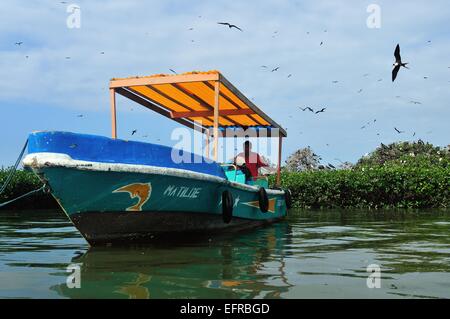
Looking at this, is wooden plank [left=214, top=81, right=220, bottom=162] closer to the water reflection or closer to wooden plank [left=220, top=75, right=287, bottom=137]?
wooden plank [left=220, top=75, right=287, bottom=137]

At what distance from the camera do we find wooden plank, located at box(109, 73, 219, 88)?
22.6 feet

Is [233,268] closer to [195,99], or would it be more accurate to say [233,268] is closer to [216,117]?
[216,117]

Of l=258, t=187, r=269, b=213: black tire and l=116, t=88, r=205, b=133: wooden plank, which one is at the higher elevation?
l=116, t=88, r=205, b=133: wooden plank

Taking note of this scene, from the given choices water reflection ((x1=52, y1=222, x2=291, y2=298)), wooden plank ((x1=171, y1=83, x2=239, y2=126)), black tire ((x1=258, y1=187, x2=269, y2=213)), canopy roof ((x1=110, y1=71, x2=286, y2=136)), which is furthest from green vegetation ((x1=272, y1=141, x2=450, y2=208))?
water reflection ((x1=52, y1=222, x2=291, y2=298))

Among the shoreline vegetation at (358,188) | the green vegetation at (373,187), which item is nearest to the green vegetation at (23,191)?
the shoreline vegetation at (358,188)

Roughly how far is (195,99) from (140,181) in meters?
3.31

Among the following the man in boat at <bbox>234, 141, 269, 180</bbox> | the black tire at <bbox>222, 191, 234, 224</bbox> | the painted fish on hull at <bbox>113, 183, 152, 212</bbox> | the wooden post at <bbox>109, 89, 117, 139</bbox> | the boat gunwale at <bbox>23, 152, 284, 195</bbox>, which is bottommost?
the black tire at <bbox>222, 191, 234, 224</bbox>

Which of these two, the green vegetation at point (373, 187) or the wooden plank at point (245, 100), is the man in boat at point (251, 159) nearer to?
the wooden plank at point (245, 100)

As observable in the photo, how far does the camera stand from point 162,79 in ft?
23.3

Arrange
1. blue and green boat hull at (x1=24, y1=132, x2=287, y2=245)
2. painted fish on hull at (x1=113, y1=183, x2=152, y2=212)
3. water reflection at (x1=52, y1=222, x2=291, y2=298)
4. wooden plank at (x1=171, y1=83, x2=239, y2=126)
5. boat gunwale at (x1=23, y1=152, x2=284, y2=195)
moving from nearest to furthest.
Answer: water reflection at (x1=52, y1=222, x2=291, y2=298) < boat gunwale at (x1=23, y1=152, x2=284, y2=195) < blue and green boat hull at (x1=24, y1=132, x2=287, y2=245) < painted fish on hull at (x1=113, y1=183, x2=152, y2=212) < wooden plank at (x1=171, y1=83, x2=239, y2=126)

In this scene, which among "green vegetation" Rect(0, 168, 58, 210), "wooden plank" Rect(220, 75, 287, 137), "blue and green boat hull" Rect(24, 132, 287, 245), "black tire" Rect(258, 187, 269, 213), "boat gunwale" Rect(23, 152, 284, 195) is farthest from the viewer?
"green vegetation" Rect(0, 168, 58, 210)

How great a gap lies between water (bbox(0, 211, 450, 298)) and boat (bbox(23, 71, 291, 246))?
295mm

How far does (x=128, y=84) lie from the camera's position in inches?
285
